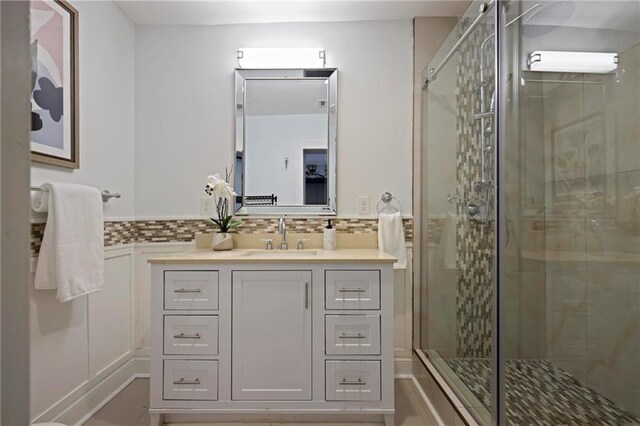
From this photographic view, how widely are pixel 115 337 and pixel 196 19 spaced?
6.38 feet

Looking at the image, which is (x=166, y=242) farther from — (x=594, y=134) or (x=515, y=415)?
(x=594, y=134)

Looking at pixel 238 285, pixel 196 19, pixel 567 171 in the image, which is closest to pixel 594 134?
pixel 567 171

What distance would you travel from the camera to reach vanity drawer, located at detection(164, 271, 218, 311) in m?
1.72

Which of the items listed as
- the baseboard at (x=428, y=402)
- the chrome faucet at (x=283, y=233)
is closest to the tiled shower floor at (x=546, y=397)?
the baseboard at (x=428, y=402)

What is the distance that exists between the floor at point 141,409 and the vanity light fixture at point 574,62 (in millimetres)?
1695

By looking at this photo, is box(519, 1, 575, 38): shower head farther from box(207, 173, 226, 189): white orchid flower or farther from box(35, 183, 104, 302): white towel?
box(35, 183, 104, 302): white towel

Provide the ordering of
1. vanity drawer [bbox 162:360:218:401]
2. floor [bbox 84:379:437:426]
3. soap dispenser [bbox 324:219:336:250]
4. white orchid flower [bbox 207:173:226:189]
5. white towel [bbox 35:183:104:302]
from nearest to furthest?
white towel [bbox 35:183:104:302]
vanity drawer [bbox 162:360:218:401]
floor [bbox 84:379:437:426]
white orchid flower [bbox 207:173:226:189]
soap dispenser [bbox 324:219:336:250]

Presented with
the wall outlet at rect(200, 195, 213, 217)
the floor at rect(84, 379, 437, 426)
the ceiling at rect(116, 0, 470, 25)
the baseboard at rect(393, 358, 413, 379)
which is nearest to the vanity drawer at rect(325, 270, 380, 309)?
the floor at rect(84, 379, 437, 426)

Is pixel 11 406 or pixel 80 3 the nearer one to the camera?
pixel 11 406

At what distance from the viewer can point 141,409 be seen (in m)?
1.92

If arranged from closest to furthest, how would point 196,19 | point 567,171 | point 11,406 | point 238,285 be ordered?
point 11,406 < point 567,171 < point 238,285 < point 196,19

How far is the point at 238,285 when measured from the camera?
172 centimetres

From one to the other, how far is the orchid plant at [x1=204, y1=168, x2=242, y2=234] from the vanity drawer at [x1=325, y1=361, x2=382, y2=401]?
3.24 ft

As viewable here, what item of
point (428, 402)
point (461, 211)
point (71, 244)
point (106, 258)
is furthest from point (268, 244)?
point (428, 402)
